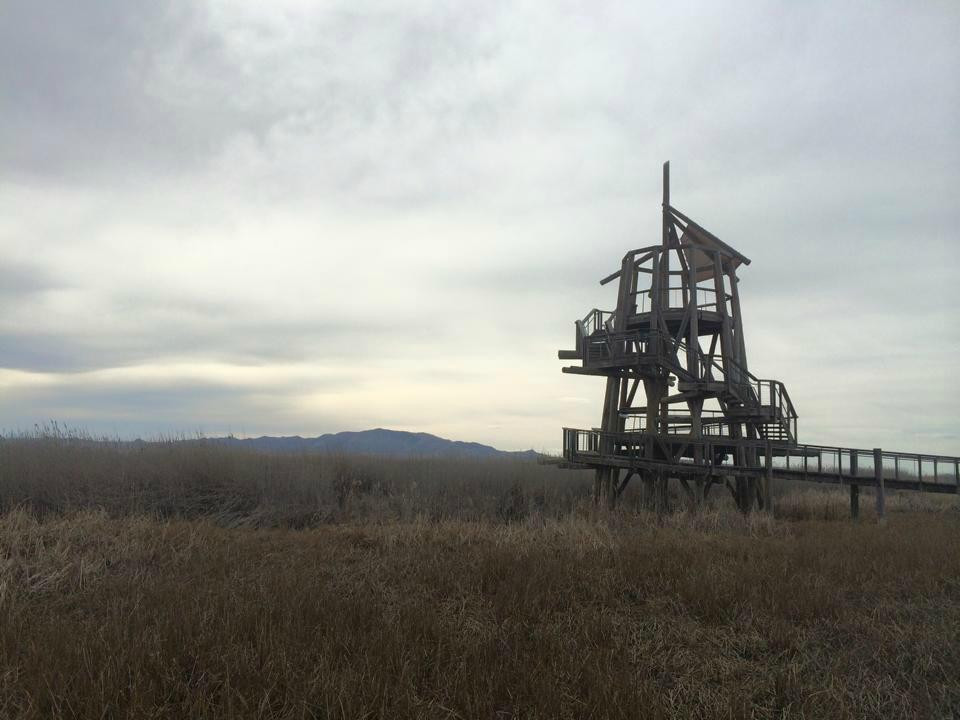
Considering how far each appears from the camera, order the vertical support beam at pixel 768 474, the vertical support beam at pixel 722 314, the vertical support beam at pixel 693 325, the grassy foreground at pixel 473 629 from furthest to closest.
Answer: the vertical support beam at pixel 722 314 → the vertical support beam at pixel 693 325 → the vertical support beam at pixel 768 474 → the grassy foreground at pixel 473 629

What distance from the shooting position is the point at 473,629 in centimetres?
577

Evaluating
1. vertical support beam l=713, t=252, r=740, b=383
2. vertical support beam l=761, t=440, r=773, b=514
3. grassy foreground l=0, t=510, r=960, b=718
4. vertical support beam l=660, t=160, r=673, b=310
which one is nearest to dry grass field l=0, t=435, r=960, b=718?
grassy foreground l=0, t=510, r=960, b=718

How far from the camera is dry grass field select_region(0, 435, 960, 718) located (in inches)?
169

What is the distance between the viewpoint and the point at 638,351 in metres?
19.3

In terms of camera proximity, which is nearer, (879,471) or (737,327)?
(879,471)

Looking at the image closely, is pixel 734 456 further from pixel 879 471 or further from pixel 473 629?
pixel 473 629

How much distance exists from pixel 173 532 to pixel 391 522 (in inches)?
168

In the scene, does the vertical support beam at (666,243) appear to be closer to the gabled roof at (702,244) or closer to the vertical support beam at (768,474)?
the gabled roof at (702,244)

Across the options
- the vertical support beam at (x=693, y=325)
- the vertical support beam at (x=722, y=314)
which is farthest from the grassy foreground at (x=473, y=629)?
the vertical support beam at (x=722, y=314)

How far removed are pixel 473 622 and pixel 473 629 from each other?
176mm

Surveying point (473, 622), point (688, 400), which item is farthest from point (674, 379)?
point (473, 622)

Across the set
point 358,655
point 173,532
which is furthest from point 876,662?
point 173,532

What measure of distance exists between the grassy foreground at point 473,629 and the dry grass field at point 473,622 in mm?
25

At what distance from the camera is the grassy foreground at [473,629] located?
4.28 meters
